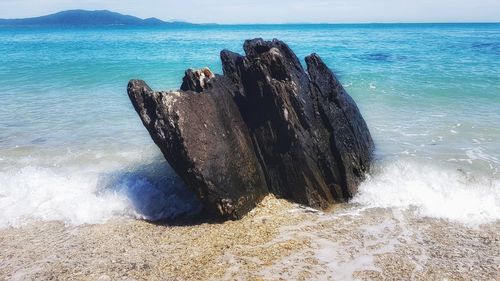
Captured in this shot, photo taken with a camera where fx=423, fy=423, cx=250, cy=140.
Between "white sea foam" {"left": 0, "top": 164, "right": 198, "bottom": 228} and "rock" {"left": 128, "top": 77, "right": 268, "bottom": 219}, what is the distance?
2.65 feet

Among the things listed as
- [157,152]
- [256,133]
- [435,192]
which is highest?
[256,133]

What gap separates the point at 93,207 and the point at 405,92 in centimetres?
1456

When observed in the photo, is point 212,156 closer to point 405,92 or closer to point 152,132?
point 152,132

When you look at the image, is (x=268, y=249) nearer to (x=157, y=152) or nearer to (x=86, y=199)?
(x=86, y=199)

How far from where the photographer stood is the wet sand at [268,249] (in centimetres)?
508

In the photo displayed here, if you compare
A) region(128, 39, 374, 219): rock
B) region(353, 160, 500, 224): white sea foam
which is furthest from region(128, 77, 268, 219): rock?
region(353, 160, 500, 224): white sea foam

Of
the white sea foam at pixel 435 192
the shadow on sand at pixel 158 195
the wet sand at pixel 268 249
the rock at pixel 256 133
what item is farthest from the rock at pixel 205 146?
the white sea foam at pixel 435 192

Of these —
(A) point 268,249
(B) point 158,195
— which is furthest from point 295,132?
(B) point 158,195

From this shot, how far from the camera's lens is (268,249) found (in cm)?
555

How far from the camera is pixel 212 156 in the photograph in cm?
641

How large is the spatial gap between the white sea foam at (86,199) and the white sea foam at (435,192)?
3.18 meters

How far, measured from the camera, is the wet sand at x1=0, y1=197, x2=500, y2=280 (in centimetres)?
508

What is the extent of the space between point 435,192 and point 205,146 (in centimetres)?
400

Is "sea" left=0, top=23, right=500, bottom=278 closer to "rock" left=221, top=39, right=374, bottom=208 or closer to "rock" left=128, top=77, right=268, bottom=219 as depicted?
"rock" left=221, top=39, right=374, bottom=208
